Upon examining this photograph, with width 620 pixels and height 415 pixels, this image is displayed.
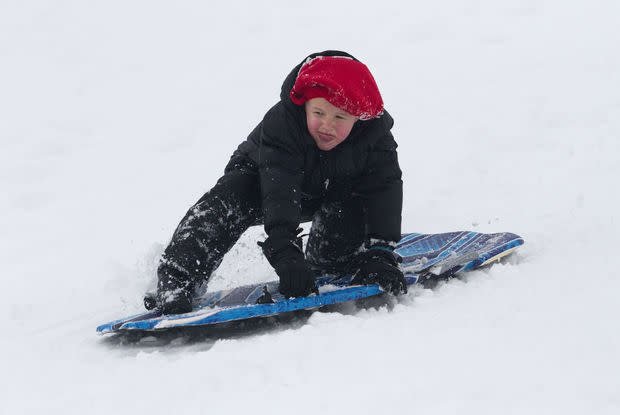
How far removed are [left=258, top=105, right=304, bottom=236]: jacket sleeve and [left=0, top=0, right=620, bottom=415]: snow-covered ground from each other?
40 cm

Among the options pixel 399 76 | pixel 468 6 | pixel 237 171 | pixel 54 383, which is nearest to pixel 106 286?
pixel 237 171

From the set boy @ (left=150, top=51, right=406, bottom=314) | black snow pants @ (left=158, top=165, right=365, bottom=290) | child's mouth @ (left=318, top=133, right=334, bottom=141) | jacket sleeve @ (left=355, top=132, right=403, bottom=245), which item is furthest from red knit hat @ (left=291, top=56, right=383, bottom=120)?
black snow pants @ (left=158, top=165, right=365, bottom=290)

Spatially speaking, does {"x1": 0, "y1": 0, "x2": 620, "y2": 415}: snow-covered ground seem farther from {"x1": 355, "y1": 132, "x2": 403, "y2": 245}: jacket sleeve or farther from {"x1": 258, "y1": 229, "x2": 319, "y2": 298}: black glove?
{"x1": 355, "y1": 132, "x2": 403, "y2": 245}: jacket sleeve

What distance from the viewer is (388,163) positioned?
2682mm

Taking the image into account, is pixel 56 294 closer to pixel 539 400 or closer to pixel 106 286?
pixel 106 286

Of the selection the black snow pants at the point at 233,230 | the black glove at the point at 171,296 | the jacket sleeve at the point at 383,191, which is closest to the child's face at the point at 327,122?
the jacket sleeve at the point at 383,191

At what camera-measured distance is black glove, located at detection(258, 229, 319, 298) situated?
231 cm

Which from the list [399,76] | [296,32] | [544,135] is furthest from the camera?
[296,32]

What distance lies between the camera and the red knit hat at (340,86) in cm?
232

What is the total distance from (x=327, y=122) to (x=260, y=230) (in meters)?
1.65

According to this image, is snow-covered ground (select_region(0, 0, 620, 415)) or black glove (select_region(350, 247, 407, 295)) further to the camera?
black glove (select_region(350, 247, 407, 295))

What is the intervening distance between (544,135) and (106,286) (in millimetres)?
3571

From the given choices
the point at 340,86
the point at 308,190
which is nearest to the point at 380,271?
the point at 308,190

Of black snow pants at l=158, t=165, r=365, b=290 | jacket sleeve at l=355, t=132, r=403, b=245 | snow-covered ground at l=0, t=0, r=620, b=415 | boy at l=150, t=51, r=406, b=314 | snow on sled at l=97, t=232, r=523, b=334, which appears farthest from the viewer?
jacket sleeve at l=355, t=132, r=403, b=245
